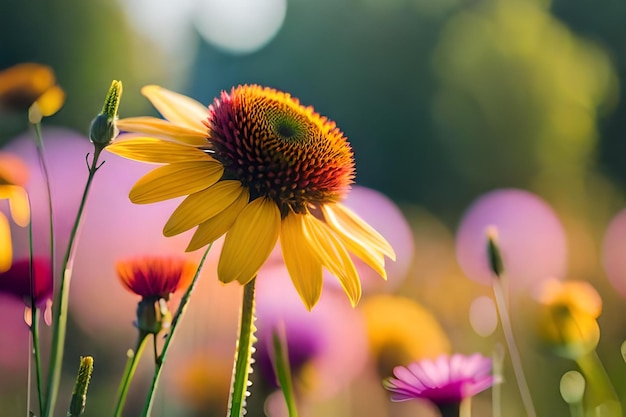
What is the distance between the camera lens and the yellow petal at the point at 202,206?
0.26 m

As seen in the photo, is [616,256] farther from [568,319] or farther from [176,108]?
[176,108]

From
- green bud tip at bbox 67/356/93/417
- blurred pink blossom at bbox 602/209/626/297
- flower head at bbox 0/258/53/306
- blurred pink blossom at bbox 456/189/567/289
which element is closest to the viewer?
green bud tip at bbox 67/356/93/417

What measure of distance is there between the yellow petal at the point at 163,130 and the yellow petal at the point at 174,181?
2cm

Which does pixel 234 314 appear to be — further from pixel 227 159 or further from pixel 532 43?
pixel 532 43

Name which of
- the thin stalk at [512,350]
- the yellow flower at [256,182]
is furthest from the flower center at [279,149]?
the thin stalk at [512,350]

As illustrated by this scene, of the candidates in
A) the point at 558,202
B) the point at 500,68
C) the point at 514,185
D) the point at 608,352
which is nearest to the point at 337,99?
the point at 500,68

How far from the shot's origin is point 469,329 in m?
0.93

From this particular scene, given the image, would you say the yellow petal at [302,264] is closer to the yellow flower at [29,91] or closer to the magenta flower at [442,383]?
the magenta flower at [442,383]

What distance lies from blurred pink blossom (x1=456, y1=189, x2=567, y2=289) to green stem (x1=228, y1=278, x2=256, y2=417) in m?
1.10

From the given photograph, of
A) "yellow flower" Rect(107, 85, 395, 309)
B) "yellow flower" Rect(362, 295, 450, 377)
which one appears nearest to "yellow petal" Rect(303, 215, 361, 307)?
"yellow flower" Rect(107, 85, 395, 309)

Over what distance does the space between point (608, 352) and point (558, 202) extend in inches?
53.8

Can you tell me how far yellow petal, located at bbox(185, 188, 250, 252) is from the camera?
262 mm

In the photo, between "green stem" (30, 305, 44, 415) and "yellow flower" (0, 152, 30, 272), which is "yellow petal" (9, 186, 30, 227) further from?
"green stem" (30, 305, 44, 415)

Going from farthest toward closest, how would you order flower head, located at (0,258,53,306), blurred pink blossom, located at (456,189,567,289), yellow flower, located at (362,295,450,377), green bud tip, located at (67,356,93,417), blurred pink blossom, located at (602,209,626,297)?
1. blurred pink blossom, located at (456,189,567,289)
2. blurred pink blossom, located at (602,209,626,297)
3. yellow flower, located at (362,295,450,377)
4. flower head, located at (0,258,53,306)
5. green bud tip, located at (67,356,93,417)
